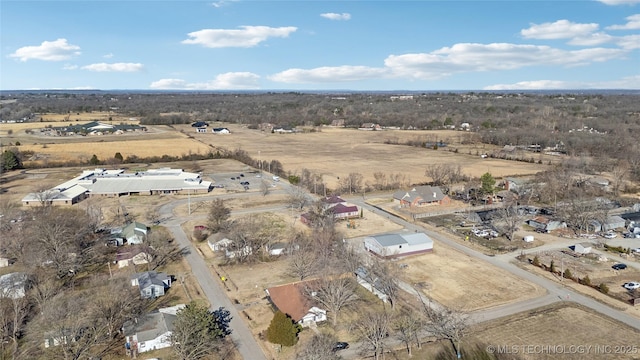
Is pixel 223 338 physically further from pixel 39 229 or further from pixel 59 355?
pixel 39 229

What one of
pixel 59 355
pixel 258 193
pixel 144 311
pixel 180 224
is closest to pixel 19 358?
pixel 59 355

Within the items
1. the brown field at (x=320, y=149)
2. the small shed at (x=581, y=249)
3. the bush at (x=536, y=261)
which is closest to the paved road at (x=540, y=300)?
the bush at (x=536, y=261)

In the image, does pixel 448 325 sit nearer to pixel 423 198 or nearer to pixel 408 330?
pixel 408 330

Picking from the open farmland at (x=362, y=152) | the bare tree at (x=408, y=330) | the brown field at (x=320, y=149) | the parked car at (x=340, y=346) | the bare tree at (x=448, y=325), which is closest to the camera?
the bare tree at (x=408, y=330)

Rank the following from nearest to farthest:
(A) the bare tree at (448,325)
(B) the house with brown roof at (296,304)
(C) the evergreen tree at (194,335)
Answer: (C) the evergreen tree at (194,335) < (A) the bare tree at (448,325) < (B) the house with brown roof at (296,304)

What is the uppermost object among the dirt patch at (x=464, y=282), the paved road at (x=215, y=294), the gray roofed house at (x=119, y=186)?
the gray roofed house at (x=119, y=186)

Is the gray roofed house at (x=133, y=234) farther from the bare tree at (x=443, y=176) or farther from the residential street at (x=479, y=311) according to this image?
the bare tree at (x=443, y=176)

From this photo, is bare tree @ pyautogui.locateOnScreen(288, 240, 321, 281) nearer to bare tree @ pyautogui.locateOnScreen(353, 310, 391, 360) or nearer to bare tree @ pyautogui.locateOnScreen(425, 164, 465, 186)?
bare tree @ pyautogui.locateOnScreen(353, 310, 391, 360)
